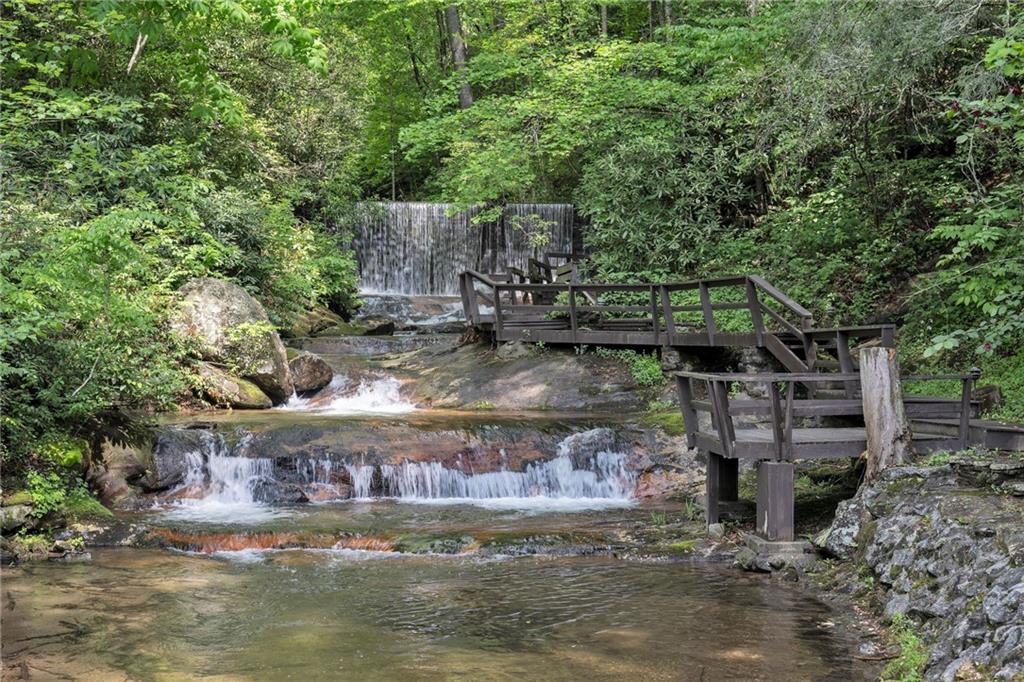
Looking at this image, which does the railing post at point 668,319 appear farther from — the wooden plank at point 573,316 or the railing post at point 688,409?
the railing post at point 688,409

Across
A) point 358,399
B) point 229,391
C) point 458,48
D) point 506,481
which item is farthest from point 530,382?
point 458,48

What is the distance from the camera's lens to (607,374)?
52.3ft

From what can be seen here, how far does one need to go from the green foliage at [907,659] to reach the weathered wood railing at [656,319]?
5840mm

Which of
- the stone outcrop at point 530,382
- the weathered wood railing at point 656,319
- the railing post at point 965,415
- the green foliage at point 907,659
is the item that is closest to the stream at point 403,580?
the green foliage at point 907,659

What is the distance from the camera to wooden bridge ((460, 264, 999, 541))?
335 inches

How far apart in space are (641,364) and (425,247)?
1135 cm

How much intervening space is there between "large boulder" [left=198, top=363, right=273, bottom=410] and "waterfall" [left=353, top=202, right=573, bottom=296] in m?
10.5

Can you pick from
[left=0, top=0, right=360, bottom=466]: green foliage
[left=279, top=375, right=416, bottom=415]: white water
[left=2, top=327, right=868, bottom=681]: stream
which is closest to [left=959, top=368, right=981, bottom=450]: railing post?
[left=2, top=327, right=868, bottom=681]: stream

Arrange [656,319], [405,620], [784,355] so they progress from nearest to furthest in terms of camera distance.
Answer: [405,620] < [784,355] < [656,319]

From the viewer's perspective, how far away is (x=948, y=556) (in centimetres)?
635

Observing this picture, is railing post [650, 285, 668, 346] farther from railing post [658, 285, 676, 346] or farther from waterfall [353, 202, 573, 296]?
waterfall [353, 202, 573, 296]

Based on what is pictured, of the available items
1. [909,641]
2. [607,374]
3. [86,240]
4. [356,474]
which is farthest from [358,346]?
[909,641]

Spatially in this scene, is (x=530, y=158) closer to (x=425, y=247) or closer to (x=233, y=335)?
(x=425, y=247)

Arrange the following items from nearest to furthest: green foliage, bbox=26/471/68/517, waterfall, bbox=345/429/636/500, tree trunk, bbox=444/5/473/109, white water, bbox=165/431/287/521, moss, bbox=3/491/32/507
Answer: moss, bbox=3/491/32/507 < green foliage, bbox=26/471/68/517 < white water, bbox=165/431/287/521 < waterfall, bbox=345/429/636/500 < tree trunk, bbox=444/5/473/109
